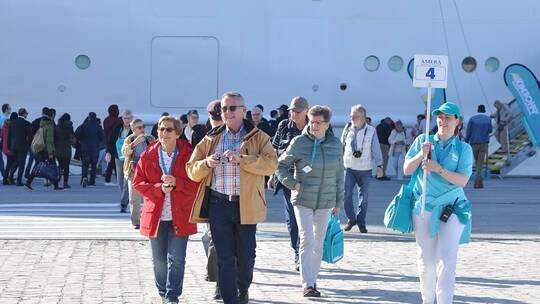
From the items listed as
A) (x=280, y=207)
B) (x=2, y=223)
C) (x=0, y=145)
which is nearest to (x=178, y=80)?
(x=0, y=145)

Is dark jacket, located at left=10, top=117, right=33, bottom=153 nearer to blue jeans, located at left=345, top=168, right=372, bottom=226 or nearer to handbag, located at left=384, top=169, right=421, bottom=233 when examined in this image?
blue jeans, located at left=345, top=168, right=372, bottom=226

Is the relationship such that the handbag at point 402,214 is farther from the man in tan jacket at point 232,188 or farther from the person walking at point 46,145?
the person walking at point 46,145

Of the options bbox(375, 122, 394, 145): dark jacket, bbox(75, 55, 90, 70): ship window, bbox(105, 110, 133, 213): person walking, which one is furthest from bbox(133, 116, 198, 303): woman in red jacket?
bbox(75, 55, 90, 70): ship window

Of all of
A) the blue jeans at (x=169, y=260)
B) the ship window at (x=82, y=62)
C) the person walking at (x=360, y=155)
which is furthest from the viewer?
the ship window at (x=82, y=62)

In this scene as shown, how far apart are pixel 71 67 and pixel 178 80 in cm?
237

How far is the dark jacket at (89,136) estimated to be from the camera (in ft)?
72.3

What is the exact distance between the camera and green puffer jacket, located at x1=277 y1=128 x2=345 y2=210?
9.84 m

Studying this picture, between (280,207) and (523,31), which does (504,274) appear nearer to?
(280,207)

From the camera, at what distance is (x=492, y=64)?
2539 centimetres

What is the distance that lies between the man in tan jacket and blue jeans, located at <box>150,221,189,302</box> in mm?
496

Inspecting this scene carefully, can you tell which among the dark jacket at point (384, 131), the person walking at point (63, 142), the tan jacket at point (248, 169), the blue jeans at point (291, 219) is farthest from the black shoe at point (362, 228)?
the dark jacket at point (384, 131)

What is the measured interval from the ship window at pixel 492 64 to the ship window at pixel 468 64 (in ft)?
1.12

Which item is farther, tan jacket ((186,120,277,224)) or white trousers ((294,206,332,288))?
white trousers ((294,206,332,288))

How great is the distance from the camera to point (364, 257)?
12.1m
